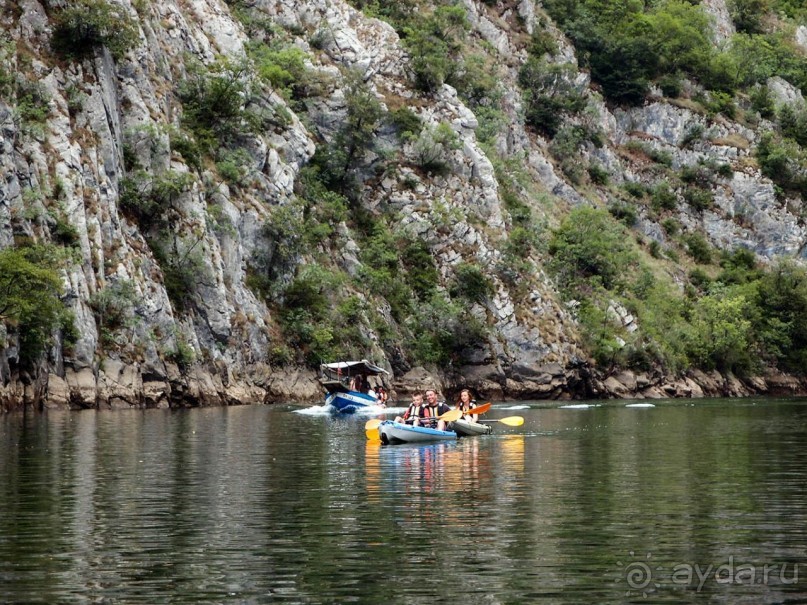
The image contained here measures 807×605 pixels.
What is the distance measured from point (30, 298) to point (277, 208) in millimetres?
30054

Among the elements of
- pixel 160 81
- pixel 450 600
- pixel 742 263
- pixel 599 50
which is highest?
pixel 599 50

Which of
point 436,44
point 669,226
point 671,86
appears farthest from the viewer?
point 671,86

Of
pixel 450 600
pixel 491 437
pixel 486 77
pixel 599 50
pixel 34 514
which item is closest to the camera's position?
pixel 450 600

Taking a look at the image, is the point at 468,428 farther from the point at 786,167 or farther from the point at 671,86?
the point at 671,86

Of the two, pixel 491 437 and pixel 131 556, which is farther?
pixel 491 437

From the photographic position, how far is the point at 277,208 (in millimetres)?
83750

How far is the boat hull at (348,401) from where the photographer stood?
65.6 metres

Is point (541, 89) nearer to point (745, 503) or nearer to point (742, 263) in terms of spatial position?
point (742, 263)

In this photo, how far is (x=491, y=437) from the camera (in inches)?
1802

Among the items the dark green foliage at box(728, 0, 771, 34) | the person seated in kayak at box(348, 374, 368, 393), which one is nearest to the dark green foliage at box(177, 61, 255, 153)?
the person seated in kayak at box(348, 374, 368, 393)

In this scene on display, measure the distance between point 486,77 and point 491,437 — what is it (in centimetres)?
7566

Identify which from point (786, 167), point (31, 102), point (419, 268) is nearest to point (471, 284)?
point (419, 268)

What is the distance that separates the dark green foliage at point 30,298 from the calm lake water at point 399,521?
15.1m

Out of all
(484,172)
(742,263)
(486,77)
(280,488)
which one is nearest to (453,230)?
(484,172)
